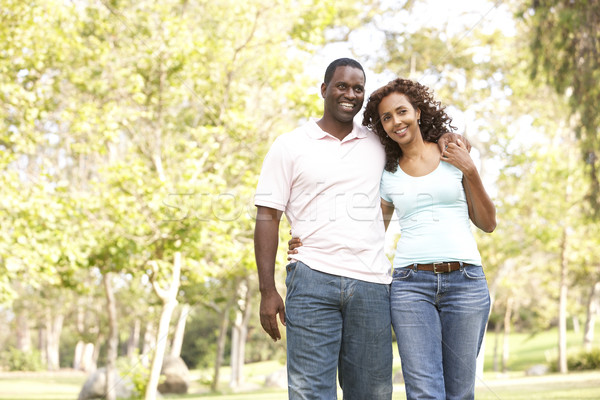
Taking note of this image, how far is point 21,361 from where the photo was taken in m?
31.5

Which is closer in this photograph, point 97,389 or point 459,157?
point 459,157

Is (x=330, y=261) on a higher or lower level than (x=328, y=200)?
lower

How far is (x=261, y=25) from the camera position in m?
10.4

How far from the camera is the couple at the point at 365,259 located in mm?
2781

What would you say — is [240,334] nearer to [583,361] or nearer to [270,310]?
[583,361]

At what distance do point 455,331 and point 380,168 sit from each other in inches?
33.8

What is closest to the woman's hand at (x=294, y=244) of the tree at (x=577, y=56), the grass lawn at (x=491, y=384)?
the grass lawn at (x=491, y=384)

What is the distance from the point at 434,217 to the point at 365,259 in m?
0.41

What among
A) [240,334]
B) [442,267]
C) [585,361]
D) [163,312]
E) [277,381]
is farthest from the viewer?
[277,381]

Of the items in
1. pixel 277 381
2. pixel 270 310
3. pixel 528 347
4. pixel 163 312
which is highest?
pixel 270 310

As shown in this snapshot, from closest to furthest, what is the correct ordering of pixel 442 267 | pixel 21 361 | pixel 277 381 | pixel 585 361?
pixel 442 267, pixel 585 361, pixel 277 381, pixel 21 361

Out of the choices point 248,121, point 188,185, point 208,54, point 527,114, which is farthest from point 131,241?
point 527,114

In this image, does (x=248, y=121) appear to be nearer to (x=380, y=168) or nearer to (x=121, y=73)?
(x=121, y=73)

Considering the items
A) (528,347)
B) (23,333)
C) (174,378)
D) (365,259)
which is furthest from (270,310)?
(528,347)
